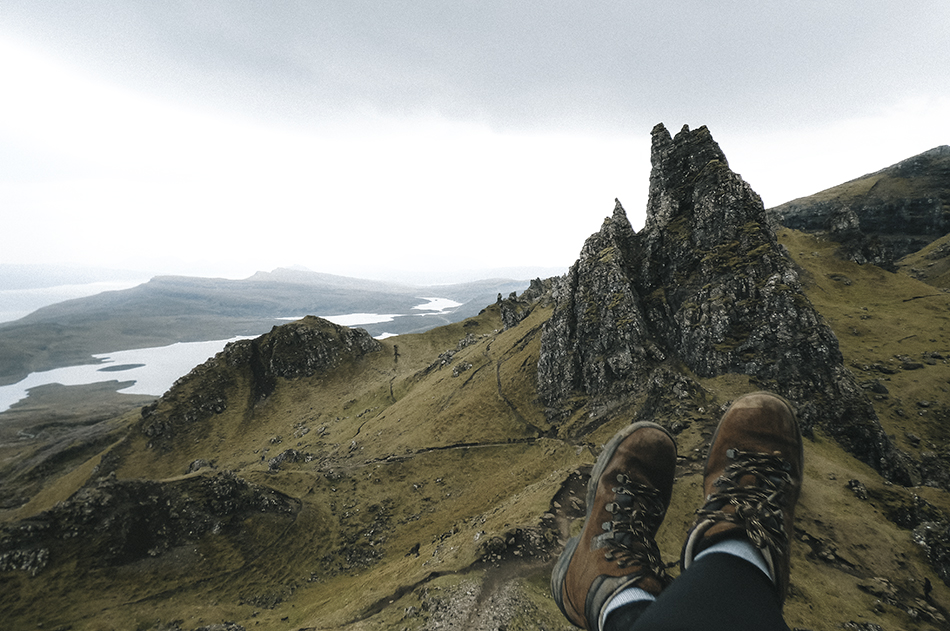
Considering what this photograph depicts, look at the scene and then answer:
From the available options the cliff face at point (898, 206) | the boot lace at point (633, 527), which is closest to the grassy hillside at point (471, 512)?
the boot lace at point (633, 527)

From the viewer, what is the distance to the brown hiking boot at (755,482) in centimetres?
540

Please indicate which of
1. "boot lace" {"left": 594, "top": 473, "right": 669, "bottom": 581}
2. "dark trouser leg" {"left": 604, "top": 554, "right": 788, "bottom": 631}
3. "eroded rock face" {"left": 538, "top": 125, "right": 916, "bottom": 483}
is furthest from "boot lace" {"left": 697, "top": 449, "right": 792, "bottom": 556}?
"eroded rock face" {"left": 538, "top": 125, "right": 916, "bottom": 483}

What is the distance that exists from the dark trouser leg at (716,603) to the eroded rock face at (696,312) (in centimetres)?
2086

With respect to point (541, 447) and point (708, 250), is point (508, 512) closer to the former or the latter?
point (541, 447)

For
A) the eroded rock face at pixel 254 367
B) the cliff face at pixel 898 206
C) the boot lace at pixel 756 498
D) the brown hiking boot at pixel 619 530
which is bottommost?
the eroded rock face at pixel 254 367

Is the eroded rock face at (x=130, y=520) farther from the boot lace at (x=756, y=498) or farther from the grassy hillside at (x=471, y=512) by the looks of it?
the boot lace at (x=756, y=498)

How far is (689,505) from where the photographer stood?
45.2 feet

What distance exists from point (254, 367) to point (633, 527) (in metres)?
94.6

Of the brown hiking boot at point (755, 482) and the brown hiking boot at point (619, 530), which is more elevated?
the brown hiking boot at point (755, 482)

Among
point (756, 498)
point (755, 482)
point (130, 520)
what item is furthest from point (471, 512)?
point (130, 520)

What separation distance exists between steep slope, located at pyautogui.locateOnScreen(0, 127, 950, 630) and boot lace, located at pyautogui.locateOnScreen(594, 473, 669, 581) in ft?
16.8

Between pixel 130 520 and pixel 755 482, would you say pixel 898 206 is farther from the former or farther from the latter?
pixel 130 520

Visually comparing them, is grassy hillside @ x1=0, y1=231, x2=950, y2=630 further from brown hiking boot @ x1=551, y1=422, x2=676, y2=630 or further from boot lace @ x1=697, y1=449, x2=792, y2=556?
boot lace @ x1=697, y1=449, x2=792, y2=556

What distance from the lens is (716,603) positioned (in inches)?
159
